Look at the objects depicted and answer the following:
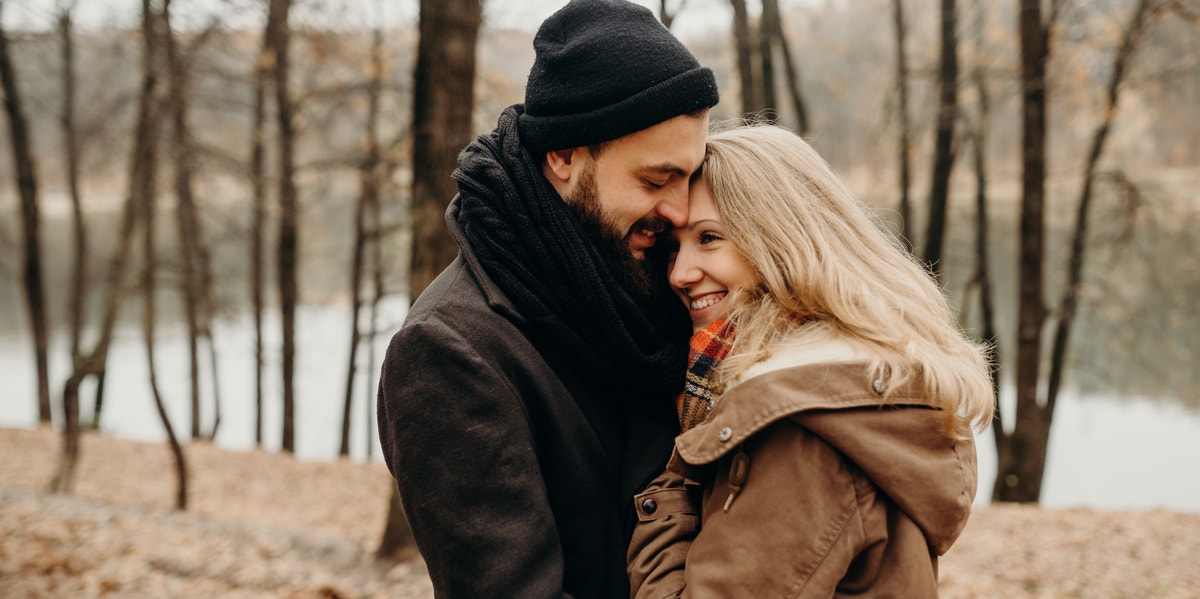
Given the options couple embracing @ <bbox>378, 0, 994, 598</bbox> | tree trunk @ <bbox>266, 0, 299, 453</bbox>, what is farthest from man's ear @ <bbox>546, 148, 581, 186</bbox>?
tree trunk @ <bbox>266, 0, 299, 453</bbox>

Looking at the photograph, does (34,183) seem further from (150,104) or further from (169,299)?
(169,299)

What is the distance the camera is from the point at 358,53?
1224 centimetres

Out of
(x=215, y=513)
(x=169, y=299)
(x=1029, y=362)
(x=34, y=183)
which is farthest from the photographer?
(x=169, y=299)

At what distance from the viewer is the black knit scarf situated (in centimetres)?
185

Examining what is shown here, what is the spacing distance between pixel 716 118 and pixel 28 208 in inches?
515

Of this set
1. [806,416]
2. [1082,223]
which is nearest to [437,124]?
[806,416]

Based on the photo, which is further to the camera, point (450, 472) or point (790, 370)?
point (790, 370)

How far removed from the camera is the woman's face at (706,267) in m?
2.16

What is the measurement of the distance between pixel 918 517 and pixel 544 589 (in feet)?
2.53

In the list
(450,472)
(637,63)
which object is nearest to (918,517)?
(450,472)

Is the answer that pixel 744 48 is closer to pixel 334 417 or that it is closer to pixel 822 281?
pixel 822 281

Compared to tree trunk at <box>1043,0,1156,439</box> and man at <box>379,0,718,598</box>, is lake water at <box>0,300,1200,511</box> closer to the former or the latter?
tree trunk at <box>1043,0,1156,439</box>

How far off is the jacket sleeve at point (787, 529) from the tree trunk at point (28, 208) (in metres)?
13.0

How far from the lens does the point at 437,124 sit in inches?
200
